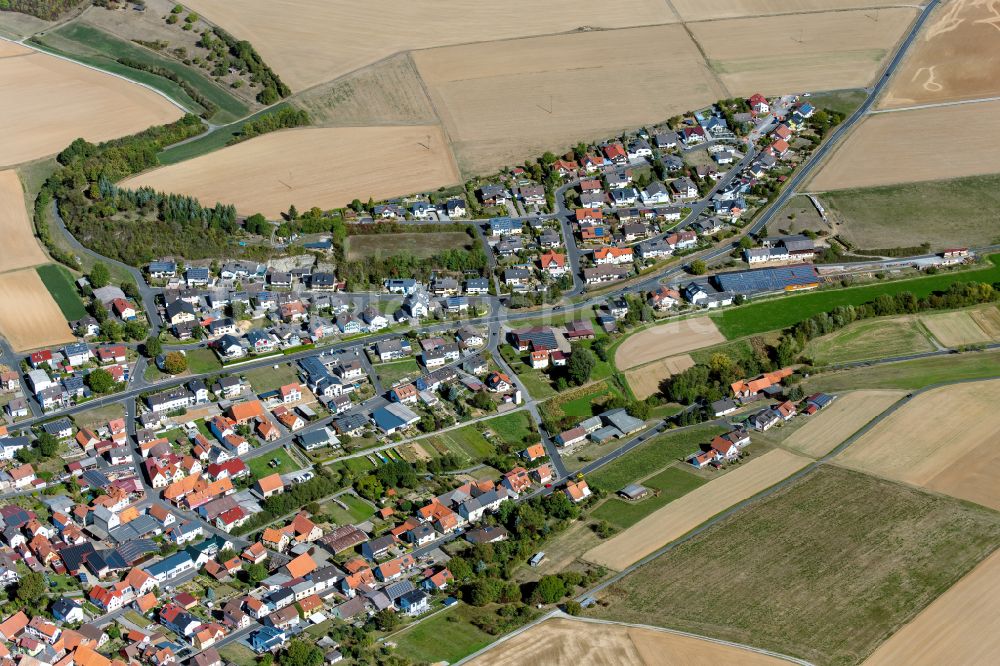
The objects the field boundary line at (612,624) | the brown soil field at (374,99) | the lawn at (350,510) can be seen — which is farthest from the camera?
the brown soil field at (374,99)

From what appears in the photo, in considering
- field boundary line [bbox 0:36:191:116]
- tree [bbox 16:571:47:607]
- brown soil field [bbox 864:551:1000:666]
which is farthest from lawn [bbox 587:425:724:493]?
field boundary line [bbox 0:36:191:116]

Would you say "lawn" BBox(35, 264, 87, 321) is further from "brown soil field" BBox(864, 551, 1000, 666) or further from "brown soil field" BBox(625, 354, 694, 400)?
"brown soil field" BBox(864, 551, 1000, 666)

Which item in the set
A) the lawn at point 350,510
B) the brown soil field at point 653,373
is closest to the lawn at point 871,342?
the brown soil field at point 653,373

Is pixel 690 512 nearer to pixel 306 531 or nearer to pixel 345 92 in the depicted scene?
pixel 306 531

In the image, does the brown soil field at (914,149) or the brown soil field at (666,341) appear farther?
the brown soil field at (914,149)

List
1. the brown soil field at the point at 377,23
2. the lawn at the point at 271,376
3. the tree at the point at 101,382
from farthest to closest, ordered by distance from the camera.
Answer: the brown soil field at the point at 377,23 < the lawn at the point at 271,376 < the tree at the point at 101,382

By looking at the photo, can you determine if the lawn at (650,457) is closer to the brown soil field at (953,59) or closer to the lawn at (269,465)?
the lawn at (269,465)

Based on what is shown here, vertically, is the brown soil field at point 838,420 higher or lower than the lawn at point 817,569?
higher
